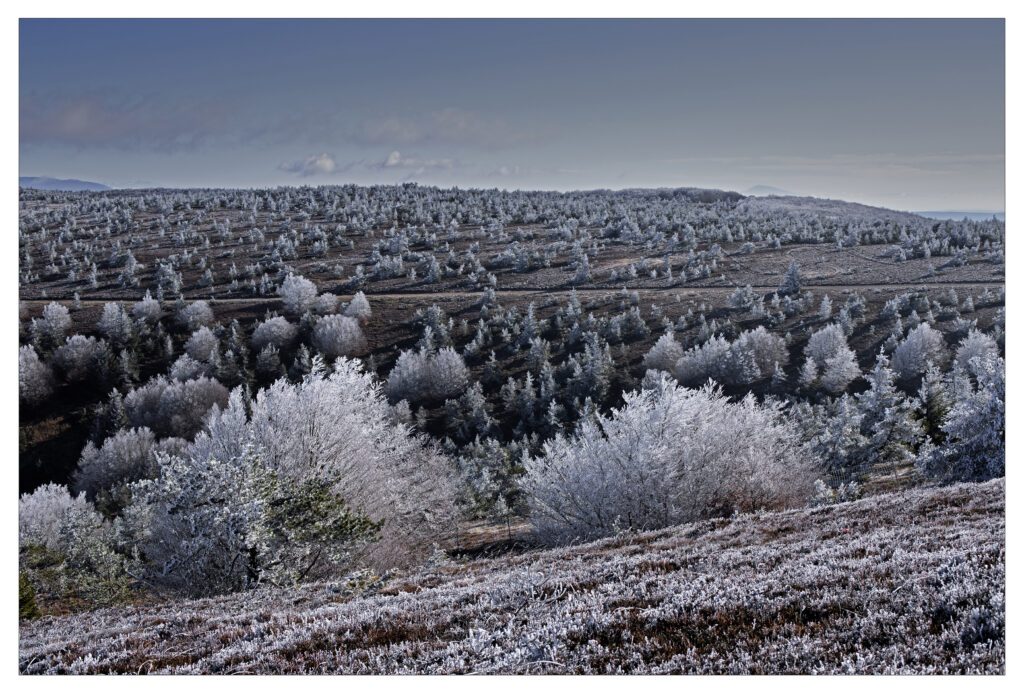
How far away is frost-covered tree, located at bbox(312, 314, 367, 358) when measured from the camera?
21031 mm

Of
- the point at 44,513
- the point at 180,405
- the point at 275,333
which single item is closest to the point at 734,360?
the point at 275,333

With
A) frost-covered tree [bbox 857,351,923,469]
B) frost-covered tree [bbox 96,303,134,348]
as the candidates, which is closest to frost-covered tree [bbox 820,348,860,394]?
frost-covered tree [bbox 857,351,923,469]

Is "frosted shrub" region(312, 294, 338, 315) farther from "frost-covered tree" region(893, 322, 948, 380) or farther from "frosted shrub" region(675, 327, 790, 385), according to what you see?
"frost-covered tree" region(893, 322, 948, 380)

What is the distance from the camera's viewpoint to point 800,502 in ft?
79.3

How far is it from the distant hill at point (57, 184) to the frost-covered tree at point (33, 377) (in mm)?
3577

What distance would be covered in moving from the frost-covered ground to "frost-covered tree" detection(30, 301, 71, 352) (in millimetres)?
6516

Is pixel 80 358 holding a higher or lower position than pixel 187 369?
higher

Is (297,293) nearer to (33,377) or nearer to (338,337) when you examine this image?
(338,337)

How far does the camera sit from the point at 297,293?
19.9 m

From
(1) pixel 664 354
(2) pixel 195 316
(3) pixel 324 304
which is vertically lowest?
(1) pixel 664 354

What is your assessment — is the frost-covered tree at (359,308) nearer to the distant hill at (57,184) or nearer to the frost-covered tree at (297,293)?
the frost-covered tree at (297,293)

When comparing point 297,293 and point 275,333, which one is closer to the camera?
point 297,293

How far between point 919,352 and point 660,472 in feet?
38.0
